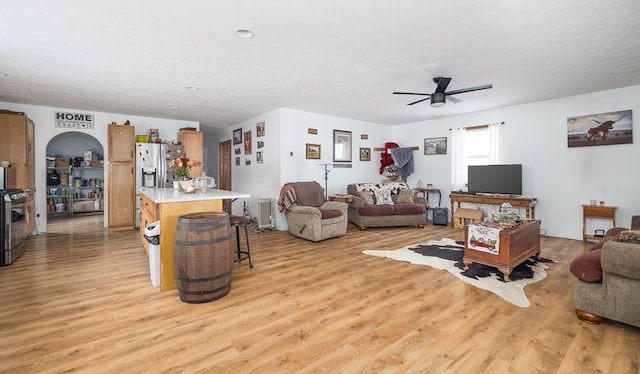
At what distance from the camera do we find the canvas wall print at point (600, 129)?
171 inches

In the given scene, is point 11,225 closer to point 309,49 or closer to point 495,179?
point 309,49

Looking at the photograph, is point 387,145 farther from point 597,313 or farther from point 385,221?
point 597,313

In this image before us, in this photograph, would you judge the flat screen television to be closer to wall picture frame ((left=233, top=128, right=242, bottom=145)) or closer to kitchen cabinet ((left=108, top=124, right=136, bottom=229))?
wall picture frame ((left=233, top=128, right=242, bottom=145))

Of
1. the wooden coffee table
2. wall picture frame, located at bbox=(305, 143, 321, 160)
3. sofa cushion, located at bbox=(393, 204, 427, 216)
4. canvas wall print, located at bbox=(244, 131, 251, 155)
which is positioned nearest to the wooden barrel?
the wooden coffee table

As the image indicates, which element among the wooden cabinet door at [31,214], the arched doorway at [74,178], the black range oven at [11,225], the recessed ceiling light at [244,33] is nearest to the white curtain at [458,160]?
the recessed ceiling light at [244,33]

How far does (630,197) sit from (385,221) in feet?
12.2

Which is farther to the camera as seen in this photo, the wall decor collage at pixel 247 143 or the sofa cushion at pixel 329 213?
the wall decor collage at pixel 247 143

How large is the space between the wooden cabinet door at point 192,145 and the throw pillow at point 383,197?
13.3 feet

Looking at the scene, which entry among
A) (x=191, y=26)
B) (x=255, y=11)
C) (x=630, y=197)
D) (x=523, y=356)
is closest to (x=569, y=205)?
(x=630, y=197)

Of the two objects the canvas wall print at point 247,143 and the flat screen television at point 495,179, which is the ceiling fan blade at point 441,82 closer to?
the flat screen television at point 495,179

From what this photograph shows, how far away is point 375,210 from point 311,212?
1.58 metres

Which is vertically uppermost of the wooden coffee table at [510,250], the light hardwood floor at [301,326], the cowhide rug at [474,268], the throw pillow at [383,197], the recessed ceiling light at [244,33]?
the recessed ceiling light at [244,33]

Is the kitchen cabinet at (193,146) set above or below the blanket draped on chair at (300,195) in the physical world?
above

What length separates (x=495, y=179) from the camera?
17.9ft
